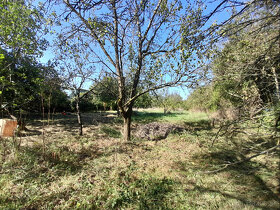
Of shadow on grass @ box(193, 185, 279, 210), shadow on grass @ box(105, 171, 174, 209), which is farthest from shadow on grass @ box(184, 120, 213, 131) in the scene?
shadow on grass @ box(105, 171, 174, 209)

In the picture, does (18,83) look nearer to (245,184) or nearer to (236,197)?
(236,197)

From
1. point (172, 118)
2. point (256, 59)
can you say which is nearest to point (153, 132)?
point (256, 59)

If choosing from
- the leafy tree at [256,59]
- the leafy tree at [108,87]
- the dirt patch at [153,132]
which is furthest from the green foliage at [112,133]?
the leafy tree at [256,59]

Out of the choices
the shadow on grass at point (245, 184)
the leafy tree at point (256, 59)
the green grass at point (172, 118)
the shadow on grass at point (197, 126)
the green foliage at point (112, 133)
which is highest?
the leafy tree at point (256, 59)

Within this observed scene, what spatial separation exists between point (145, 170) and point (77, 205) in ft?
5.76

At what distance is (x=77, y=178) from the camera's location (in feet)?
9.29

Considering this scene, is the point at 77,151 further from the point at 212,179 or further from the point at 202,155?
the point at 202,155

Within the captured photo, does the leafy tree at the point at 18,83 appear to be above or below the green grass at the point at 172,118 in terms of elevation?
above

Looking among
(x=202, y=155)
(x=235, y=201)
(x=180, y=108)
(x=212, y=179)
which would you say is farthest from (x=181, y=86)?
(x=180, y=108)

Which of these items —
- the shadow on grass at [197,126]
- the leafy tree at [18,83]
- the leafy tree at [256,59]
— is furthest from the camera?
the shadow on grass at [197,126]

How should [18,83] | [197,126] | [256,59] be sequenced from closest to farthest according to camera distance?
1. [256,59]
2. [18,83]
3. [197,126]

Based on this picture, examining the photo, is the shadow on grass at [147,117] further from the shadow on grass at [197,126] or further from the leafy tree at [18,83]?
the leafy tree at [18,83]

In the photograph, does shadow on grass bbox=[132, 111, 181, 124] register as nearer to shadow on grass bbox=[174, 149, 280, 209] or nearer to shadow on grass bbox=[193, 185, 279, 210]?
shadow on grass bbox=[174, 149, 280, 209]

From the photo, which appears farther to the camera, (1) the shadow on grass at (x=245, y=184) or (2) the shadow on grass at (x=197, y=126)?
(2) the shadow on grass at (x=197, y=126)
